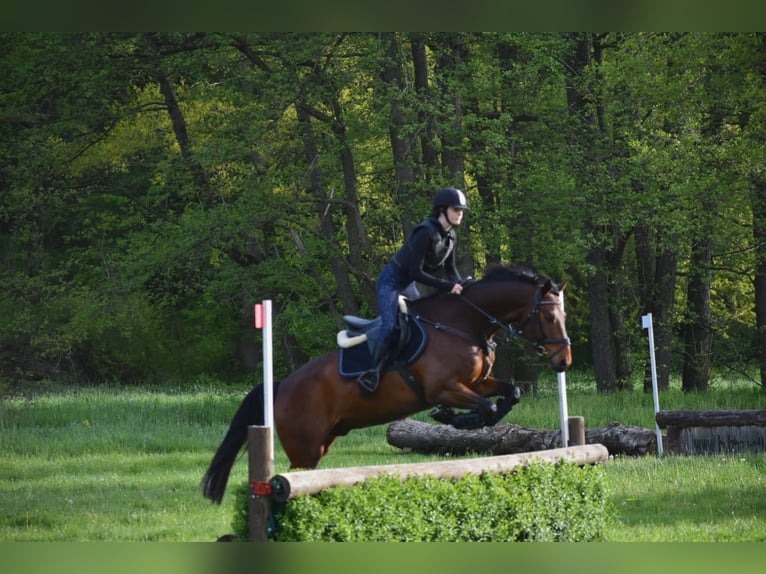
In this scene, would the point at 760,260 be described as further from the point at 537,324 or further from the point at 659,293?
the point at 537,324

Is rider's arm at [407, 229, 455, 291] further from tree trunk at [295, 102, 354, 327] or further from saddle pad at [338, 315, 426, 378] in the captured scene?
tree trunk at [295, 102, 354, 327]

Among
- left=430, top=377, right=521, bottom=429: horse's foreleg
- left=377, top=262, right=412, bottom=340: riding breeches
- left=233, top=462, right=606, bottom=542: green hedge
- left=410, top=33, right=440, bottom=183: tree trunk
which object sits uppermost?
left=410, top=33, right=440, bottom=183: tree trunk

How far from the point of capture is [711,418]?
1143 centimetres

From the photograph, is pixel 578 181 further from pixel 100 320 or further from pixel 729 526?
pixel 729 526

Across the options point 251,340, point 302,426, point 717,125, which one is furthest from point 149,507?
point 251,340

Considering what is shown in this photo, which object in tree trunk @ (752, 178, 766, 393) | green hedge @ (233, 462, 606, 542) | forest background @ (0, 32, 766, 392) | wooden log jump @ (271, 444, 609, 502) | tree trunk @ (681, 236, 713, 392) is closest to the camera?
wooden log jump @ (271, 444, 609, 502)

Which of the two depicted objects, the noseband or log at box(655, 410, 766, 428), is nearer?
the noseband

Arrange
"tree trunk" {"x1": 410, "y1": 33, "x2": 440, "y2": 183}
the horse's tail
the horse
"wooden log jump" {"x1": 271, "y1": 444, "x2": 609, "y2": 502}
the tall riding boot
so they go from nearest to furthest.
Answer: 1. "wooden log jump" {"x1": 271, "y1": 444, "x2": 609, "y2": 502}
2. the horse's tail
3. the horse
4. the tall riding boot
5. "tree trunk" {"x1": 410, "y1": 33, "x2": 440, "y2": 183}

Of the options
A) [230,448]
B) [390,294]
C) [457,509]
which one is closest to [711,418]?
[390,294]

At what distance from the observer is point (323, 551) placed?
570 cm

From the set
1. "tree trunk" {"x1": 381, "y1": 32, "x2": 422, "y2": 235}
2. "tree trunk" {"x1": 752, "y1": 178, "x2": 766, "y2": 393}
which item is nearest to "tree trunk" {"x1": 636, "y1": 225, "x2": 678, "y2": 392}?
"tree trunk" {"x1": 752, "y1": 178, "x2": 766, "y2": 393}

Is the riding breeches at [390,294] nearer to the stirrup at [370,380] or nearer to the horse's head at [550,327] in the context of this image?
the stirrup at [370,380]

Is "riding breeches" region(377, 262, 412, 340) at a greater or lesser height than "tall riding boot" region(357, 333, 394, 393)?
greater

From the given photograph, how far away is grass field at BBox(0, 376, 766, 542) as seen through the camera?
7.82m
